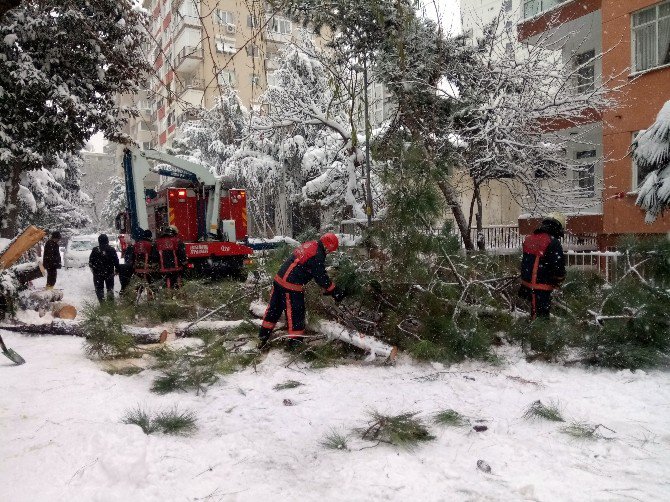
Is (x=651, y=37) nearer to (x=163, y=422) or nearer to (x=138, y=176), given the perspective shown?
(x=138, y=176)

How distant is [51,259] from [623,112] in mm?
12612

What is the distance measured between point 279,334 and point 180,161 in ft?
20.8

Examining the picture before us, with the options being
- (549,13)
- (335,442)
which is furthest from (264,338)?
(549,13)

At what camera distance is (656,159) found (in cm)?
623

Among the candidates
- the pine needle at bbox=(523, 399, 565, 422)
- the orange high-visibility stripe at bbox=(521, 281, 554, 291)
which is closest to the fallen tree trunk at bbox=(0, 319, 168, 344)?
the pine needle at bbox=(523, 399, 565, 422)

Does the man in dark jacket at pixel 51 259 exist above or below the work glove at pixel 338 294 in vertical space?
above

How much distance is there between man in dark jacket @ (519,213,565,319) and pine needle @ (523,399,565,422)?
1.91 m

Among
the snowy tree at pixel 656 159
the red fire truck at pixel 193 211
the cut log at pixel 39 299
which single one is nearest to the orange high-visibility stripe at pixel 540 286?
the snowy tree at pixel 656 159

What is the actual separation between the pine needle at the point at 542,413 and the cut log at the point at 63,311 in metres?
6.69

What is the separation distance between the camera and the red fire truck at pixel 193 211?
9875 mm

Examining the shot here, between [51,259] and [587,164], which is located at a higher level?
[587,164]

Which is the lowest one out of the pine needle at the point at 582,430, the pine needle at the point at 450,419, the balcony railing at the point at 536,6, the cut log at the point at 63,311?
the pine needle at the point at 582,430

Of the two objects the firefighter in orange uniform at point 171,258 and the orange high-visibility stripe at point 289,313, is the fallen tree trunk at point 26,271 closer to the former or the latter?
the firefighter in orange uniform at point 171,258

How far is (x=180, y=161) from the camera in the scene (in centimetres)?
1049
